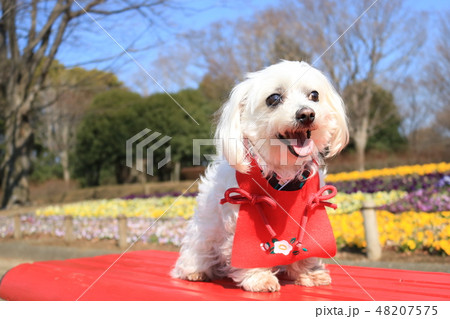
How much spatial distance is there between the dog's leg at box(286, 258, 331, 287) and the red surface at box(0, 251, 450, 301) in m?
A: 0.05

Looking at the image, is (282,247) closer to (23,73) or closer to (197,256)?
(197,256)

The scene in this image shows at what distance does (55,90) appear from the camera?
460 inches

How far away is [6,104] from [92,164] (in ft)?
10.1

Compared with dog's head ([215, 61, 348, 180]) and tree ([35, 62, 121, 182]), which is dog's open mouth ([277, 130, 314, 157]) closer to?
dog's head ([215, 61, 348, 180])

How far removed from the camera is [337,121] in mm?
2053

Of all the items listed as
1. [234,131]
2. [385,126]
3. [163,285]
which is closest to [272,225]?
[234,131]

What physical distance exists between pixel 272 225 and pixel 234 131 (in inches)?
18.9

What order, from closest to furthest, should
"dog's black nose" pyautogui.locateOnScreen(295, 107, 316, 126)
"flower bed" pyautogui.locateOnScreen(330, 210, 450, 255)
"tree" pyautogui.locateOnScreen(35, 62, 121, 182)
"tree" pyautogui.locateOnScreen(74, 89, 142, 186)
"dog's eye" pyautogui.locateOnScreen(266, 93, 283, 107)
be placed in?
1. "dog's black nose" pyautogui.locateOnScreen(295, 107, 316, 126)
2. "dog's eye" pyautogui.locateOnScreen(266, 93, 283, 107)
3. "flower bed" pyautogui.locateOnScreen(330, 210, 450, 255)
4. "tree" pyautogui.locateOnScreen(74, 89, 142, 186)
5. "tree" pyautogui.locateOnScreen(35, 62, 121, 182)

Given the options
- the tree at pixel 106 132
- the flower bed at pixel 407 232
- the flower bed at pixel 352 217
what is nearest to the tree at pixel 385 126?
the flower bed at pixel 352 217

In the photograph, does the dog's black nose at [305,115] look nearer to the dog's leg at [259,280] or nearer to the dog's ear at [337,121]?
the dog's ear at [337,121]

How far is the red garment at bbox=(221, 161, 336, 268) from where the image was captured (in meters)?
2.02

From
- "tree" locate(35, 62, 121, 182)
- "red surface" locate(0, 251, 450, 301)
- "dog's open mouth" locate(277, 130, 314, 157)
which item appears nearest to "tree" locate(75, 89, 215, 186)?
"tree" locate(35, 62, 121, 182)

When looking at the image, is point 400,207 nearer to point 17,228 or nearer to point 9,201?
point 17,228
